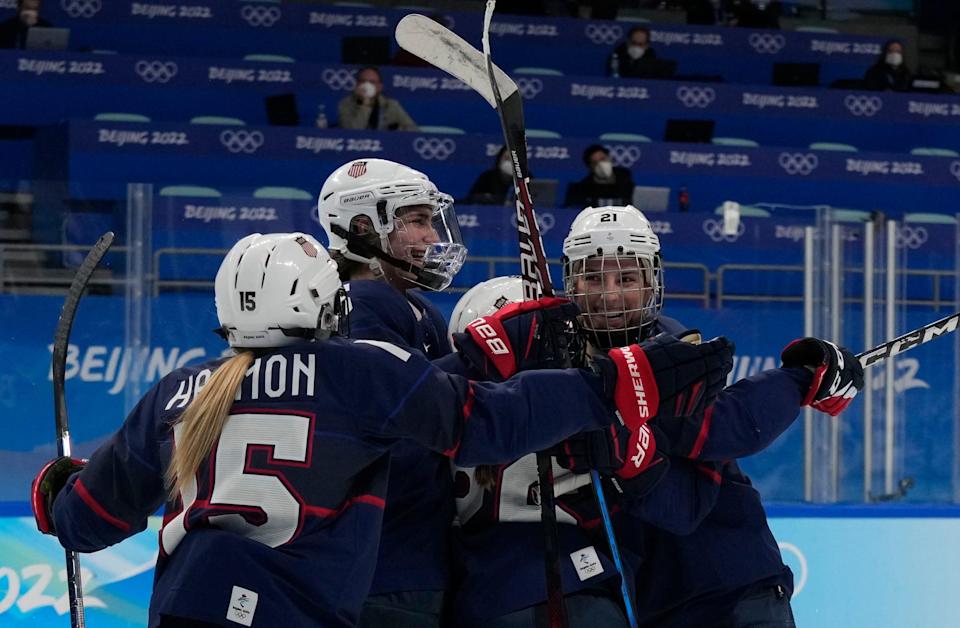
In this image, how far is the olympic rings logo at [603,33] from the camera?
10695 mm

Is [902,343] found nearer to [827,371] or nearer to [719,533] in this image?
[827,371]

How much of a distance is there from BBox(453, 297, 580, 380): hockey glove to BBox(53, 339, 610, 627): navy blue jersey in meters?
0.20

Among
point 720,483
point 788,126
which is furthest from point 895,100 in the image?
point 720,483

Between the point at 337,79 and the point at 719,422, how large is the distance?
Answer: 271 inches

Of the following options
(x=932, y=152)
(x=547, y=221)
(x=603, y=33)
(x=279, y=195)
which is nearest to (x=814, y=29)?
(x=603, y=33)

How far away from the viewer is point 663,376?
8.09 feet

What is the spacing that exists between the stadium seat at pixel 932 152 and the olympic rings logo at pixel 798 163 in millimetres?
804

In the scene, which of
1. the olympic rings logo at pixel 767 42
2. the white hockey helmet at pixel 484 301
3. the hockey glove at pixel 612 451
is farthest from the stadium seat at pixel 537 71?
the hockey glove at pixel 612 451

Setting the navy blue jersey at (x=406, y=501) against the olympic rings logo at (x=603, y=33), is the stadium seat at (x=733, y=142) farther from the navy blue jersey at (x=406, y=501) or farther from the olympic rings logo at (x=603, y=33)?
the navy blue jersey at (x=406, y=501)

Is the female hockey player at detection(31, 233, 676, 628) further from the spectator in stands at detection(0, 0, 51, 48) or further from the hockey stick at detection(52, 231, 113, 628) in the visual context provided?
the spectator in stands at detection(0, 0, 51, 48)

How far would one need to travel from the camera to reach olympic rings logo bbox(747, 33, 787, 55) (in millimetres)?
A: 11008

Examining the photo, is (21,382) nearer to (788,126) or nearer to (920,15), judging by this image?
(788,126)

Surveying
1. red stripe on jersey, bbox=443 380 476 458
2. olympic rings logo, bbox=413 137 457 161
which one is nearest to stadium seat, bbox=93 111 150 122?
olympic rings logo, bbox=413 137 457 161

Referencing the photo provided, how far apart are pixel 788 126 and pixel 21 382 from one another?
6.74 meters
